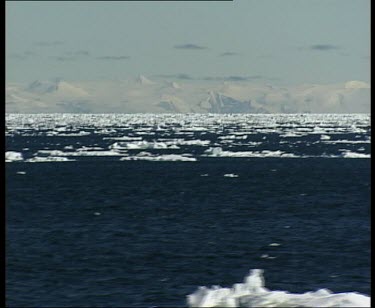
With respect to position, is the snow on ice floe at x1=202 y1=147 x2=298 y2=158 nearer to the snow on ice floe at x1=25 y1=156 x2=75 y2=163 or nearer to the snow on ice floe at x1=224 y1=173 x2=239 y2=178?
the snow on ice floe at x1=25 y1=156 x2=75 y2=163

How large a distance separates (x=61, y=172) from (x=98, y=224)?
26.6 m

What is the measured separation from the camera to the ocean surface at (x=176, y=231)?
2145 centimetres

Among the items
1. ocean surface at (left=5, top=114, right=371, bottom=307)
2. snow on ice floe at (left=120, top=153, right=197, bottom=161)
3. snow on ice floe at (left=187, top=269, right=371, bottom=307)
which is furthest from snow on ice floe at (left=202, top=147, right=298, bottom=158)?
snow on ice floe at (left=187, top=269, right=371, bottom=307)

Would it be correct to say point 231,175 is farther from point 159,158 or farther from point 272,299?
point 272,299

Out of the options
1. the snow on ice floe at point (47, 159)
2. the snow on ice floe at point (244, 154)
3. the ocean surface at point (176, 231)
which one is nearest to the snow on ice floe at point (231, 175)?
the ocean surface at point (176, 231)

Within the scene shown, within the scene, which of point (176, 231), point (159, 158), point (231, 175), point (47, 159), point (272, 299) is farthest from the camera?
point (47, 159)

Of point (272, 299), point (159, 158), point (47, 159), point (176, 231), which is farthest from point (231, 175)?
point (272, 299)

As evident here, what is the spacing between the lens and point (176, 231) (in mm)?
31203

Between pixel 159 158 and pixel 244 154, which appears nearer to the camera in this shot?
pixel 159 158

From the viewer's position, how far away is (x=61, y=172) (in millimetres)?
59656

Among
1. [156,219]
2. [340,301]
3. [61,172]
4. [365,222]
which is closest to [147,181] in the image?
[61,172]

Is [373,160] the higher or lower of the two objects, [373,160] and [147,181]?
the higher

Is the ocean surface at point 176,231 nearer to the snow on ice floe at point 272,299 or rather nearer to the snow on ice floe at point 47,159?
the snow on ice floe at point 272,299

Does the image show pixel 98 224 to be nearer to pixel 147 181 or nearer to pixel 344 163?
pixel 147 181
